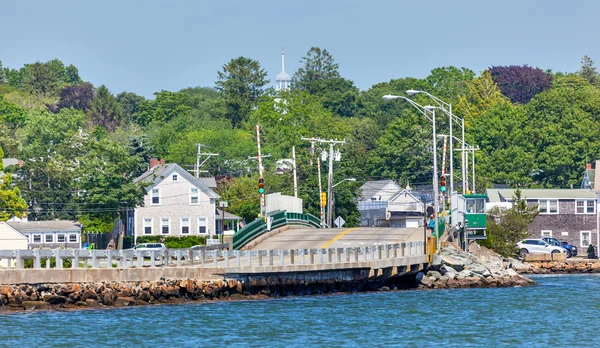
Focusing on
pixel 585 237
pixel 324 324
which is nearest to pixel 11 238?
pixel 324 324

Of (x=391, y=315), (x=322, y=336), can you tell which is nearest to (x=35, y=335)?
(x=322, y=336)

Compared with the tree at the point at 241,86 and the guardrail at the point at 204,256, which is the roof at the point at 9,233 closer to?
the guardrail at the point at 204,256

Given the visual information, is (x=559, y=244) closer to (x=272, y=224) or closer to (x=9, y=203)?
(x=272, y=224)

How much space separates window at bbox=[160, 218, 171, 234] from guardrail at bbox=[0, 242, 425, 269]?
41.9 m

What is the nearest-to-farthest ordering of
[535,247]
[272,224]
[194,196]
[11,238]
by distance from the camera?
[272,224]
[11,238]
[535,247]
[194,196]

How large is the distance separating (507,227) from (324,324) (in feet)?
151

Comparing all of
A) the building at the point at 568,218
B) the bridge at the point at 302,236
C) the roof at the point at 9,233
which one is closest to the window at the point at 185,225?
the roof at the point at 9,233

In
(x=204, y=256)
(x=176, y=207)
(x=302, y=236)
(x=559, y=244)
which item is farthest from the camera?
(x=176, y=207)

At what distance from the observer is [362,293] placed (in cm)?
6531

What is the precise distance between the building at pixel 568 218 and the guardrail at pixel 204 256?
45.7 metres

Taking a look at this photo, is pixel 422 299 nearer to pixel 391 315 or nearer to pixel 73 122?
pixel 391 315

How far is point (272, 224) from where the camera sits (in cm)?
7956

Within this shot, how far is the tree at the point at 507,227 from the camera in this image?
307 feet

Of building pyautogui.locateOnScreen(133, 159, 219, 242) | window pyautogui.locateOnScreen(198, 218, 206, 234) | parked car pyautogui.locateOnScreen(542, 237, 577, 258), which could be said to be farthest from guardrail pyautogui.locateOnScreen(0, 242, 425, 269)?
window pyautogui.locateOnScreen(198, 218, 206, 234)
